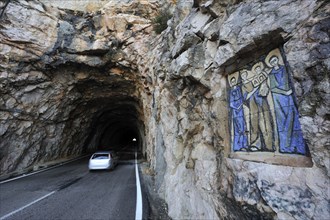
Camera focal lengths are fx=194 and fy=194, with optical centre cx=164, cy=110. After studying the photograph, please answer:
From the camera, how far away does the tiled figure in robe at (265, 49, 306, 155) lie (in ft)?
9.31

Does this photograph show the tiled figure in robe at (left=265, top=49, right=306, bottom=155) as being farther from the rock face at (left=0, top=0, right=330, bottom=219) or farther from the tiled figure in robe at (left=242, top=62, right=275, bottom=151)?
the tiled figure in robe at (left=242, top=62, right=275, bottom=151)

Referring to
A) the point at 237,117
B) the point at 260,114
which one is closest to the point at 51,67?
the point at 237,117

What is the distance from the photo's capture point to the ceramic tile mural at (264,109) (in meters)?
2.96

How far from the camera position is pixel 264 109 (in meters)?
3.42

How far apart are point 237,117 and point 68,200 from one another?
644cm

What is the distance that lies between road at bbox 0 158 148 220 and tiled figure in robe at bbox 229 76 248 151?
343cm

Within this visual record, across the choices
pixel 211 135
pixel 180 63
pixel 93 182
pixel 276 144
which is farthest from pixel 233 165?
pixel 93 182

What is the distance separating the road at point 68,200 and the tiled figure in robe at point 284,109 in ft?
14.1

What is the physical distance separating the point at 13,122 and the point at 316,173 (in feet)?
51.8

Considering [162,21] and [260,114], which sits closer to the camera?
[260,114]

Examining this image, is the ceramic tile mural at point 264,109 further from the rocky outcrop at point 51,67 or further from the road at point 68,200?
the rocky outcrop at point 51,67

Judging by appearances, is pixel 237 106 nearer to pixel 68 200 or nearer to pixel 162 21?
pixel 68 200

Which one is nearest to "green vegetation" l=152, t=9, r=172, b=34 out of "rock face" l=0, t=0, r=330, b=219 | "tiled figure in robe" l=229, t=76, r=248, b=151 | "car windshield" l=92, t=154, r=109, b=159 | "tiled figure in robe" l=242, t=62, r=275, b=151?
"rock face" l=0, t=0, r=330, b=219

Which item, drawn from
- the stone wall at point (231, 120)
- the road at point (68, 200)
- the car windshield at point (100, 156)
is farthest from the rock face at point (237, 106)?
the car windshield at point (100, 156)
